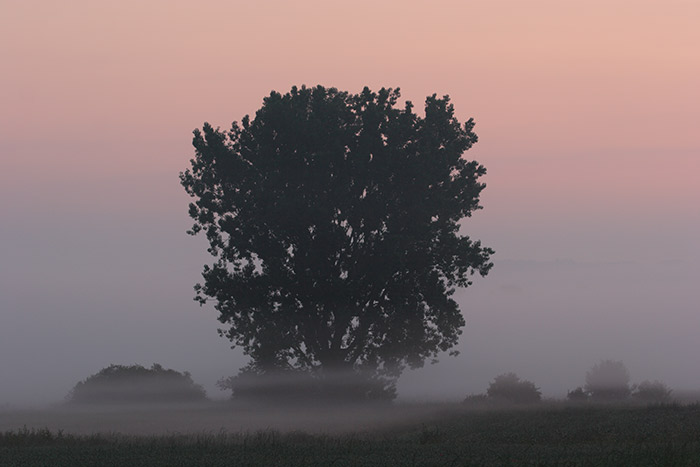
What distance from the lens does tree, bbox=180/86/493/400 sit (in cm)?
5944

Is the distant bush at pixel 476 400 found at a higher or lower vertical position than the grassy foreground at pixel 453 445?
higher

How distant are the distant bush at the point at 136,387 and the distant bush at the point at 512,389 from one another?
77.0 feet

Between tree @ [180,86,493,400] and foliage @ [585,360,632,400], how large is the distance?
71.8 ft

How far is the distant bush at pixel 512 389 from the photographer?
70.2 m

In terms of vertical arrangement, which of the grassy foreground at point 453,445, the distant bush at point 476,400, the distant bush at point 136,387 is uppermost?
the distant bush at point 136,387

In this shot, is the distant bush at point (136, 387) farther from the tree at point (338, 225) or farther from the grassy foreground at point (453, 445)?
the grassy foreground at point (453, 445)

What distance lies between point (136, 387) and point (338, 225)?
30861mm

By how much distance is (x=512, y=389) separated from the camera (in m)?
73.0

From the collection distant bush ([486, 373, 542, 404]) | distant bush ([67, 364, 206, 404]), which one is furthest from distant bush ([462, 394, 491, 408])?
distant bush ([67, 364, 206, 404])

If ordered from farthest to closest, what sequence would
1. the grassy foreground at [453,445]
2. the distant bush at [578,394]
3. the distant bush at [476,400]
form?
the distant bush at [578,394]
the distant bush at [476,400]
the grassy foreground at [453,445]

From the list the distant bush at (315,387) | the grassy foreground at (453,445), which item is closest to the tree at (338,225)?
the distant bush at (315,387)

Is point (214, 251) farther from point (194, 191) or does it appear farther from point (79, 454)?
point (79, 454)

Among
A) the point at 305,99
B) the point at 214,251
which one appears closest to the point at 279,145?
Result: the point at 305,99

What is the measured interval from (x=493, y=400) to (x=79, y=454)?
3715 cm
